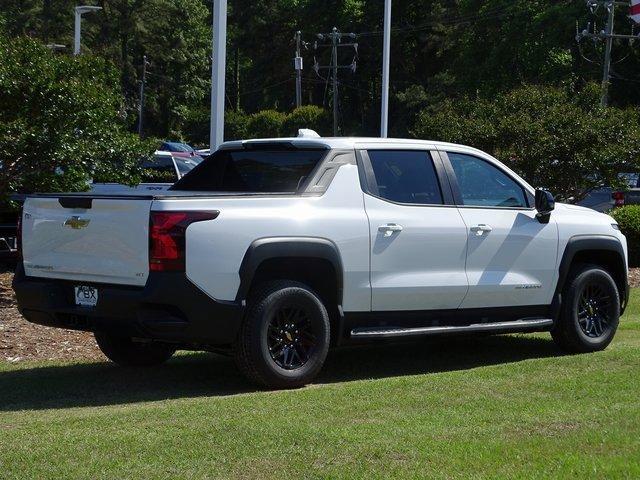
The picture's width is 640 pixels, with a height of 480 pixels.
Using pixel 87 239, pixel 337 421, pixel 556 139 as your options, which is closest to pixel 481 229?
pixel 337 421

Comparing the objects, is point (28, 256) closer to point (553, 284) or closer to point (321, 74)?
point (553, 284)

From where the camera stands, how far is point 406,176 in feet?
30.2

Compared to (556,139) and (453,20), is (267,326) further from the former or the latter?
(453,20)

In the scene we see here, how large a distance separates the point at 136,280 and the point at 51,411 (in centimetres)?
100

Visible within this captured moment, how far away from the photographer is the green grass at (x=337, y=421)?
19.3ft

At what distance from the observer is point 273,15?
8725cm

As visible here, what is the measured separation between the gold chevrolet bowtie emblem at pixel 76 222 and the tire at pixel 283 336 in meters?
1.27

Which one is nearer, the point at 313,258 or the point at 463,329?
the point at 313,258

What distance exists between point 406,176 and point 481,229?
733 millimetres

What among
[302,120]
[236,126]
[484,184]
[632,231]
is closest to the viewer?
[484,184]

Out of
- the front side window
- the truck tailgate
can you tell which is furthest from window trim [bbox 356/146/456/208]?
the truck tailgate

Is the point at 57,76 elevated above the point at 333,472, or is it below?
above

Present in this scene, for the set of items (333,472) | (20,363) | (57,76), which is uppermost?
(57,76)

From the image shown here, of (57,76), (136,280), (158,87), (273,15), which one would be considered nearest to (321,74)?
(273,15)
